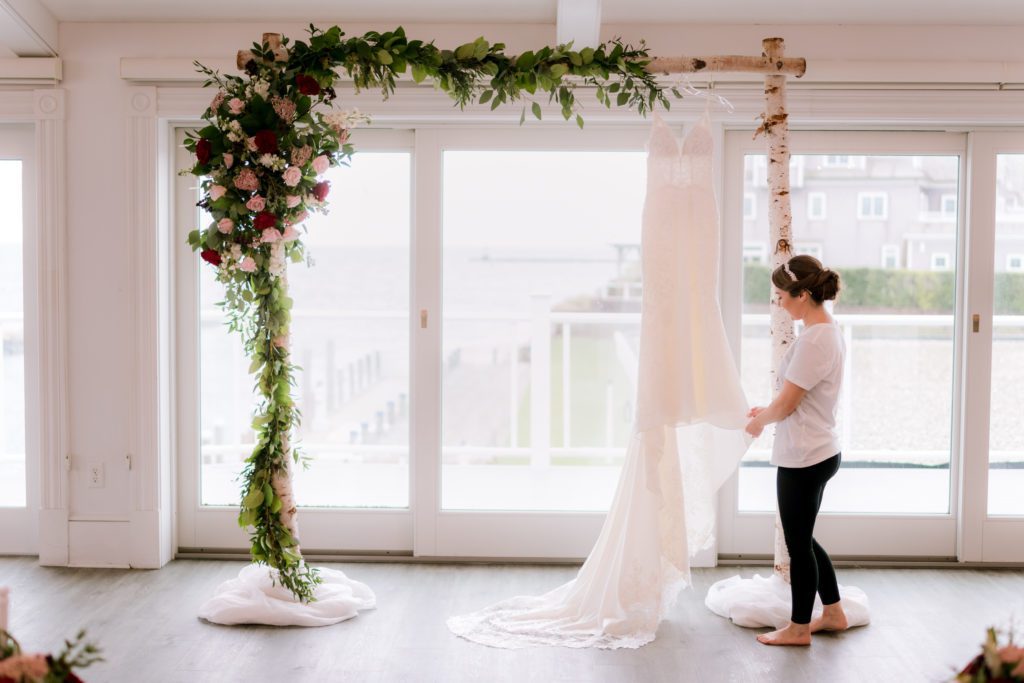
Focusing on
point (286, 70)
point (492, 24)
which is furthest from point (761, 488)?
point (286, 70)

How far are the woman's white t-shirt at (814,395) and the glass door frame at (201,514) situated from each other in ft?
6.10

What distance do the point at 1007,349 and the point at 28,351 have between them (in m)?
4.61

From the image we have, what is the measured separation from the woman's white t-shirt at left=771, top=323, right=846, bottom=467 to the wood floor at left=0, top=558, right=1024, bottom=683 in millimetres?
717

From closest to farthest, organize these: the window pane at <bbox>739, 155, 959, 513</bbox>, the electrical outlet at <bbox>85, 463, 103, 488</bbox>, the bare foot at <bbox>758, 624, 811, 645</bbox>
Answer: the bare foot at <bbox>758, 624, 811, 645</bbox> < the electrical outlet at <bbox>85, 463, 103, 488</bbox> < the window pane at <bbox>739, 155, 959, 513</bbox>

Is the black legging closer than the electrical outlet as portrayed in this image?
Yes

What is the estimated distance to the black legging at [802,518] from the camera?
3227 mm

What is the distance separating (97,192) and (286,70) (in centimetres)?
133

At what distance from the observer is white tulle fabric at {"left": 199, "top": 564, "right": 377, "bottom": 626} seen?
138 inches

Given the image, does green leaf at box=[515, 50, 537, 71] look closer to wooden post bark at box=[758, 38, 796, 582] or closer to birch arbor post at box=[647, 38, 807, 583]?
birch arbor post at box=[647, 38, 807, 583]

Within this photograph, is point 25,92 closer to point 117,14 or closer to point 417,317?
point 117,14

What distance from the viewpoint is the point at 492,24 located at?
13.6 feet

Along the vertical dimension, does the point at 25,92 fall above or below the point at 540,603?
above

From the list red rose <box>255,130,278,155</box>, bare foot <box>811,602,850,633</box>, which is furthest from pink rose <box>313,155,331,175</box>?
bare foot <box>811,602,850,633</box>

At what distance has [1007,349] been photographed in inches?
172
